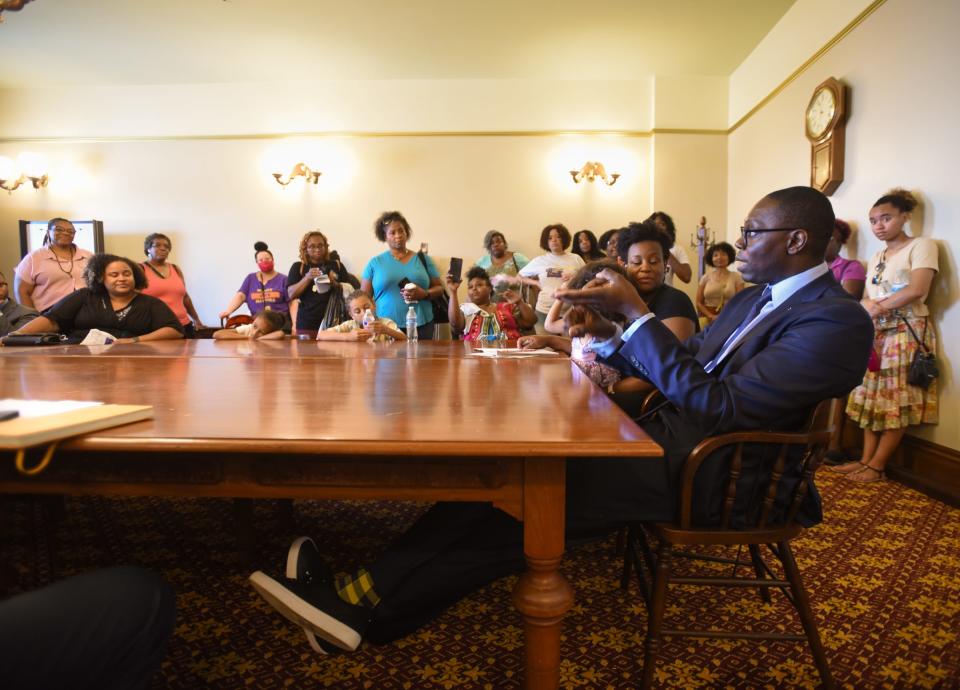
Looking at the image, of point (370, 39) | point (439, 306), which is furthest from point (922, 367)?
point (370, 39)

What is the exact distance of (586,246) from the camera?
17.2 ft

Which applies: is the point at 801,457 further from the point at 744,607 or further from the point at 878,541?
the point at 878,541

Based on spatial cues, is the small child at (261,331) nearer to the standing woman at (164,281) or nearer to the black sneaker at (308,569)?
the standing woman at (164,281)

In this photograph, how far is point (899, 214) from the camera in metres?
2.74

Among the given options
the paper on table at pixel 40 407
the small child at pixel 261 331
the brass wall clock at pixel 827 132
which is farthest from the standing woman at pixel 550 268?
the paper on table at pixel 40 407

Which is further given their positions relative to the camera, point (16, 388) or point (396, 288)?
point (396, 288)

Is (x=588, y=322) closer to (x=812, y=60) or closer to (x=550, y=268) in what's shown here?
(x=550, y=268)

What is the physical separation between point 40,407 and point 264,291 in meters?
3.94

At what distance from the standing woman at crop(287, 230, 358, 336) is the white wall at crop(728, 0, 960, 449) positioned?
12.2 ft

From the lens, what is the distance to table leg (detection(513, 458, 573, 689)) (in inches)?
38.6

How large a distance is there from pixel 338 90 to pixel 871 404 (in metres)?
5.57

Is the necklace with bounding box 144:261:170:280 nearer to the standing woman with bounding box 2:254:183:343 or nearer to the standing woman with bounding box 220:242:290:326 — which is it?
the standing woman with bounding box 220:242:290:326

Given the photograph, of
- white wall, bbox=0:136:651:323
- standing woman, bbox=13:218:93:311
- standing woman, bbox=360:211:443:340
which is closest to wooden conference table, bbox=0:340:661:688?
standing woman, bbox=360:211:443:340

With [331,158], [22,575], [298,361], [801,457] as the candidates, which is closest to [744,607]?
[801,457]
